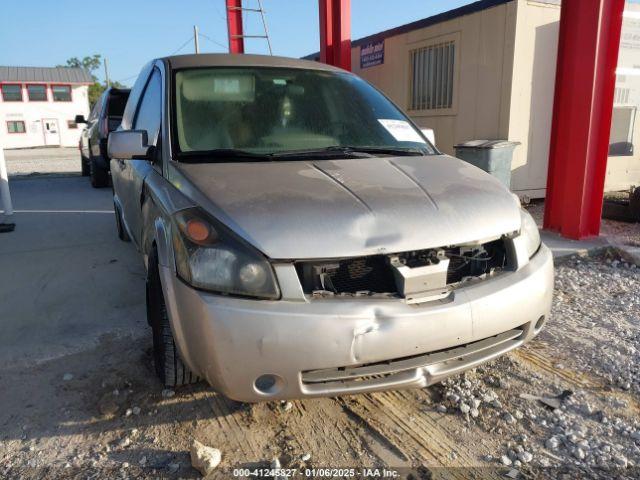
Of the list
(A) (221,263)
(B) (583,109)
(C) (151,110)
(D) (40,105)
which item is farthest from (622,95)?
(D) (40,105)

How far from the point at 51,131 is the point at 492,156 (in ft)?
136

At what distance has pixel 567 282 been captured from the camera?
412 cm

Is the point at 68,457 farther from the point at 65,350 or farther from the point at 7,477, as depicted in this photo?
the point at 65,350

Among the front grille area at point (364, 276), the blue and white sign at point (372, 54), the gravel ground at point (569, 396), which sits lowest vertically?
the gravel ground at point (569, 396)

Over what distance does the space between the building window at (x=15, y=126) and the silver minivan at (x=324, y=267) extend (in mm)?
42654

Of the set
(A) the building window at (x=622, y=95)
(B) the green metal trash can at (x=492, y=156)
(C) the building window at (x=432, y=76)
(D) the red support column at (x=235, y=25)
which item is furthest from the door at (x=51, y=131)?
(A) the building window at (x=622, y=95)

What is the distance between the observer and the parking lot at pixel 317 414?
2.02 m

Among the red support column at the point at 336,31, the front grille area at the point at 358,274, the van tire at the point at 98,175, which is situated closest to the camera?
the front grille area at the point at 358,274

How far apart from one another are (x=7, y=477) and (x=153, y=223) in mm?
1187

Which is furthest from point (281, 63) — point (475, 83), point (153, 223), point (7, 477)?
point (475, 83)

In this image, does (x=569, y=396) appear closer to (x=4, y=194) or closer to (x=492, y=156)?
(x=492, y=156)

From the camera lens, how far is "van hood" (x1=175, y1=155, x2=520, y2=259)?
1893mm

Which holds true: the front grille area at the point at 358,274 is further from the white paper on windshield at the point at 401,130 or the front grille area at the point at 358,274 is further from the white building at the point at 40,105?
the white building at the point at 40,105

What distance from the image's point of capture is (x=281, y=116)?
3.01 metres
